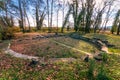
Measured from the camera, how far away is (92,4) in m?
29.3

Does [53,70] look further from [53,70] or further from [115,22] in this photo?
[115,22]

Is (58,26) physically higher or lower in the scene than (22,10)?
lower

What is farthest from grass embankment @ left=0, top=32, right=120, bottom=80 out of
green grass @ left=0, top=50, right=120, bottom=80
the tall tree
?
the tall tree

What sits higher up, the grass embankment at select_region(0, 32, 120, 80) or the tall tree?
the tall tree

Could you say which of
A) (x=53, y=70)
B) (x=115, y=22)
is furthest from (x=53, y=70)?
(x=115, y=22)

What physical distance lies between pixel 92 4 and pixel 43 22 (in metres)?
9.73

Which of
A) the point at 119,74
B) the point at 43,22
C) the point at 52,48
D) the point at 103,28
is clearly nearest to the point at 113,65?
the point at 119,74

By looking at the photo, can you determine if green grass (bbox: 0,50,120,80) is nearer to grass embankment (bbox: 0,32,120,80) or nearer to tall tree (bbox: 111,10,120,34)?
grass embankment (bbox: 0,32,120,80)

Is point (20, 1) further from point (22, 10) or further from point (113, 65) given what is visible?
point (113, 65)

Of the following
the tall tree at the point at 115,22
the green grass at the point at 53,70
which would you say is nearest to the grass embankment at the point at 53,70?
the green grass at the point at 53,70

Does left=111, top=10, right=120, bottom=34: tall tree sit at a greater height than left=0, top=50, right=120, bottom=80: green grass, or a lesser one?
greater

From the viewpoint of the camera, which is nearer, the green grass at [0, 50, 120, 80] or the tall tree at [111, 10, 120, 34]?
the green grass at [0, 50, 120, 80]

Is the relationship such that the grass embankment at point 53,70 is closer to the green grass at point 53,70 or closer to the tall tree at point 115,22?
the green grass at point 53,70

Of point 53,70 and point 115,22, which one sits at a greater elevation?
point 115,22
